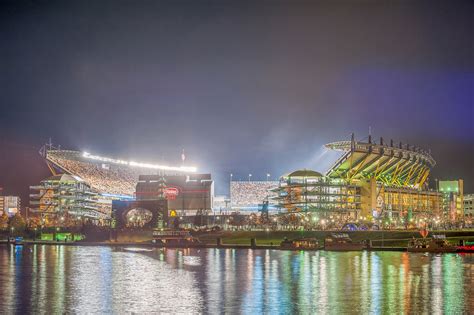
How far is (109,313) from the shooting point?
101ft

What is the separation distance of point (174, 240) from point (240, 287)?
64498 mm

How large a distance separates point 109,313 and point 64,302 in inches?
185

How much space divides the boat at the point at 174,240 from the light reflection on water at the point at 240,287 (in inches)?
1585

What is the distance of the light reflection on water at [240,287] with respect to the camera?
32.7 metres

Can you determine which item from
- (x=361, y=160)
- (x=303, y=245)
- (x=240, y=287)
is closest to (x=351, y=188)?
(x=361, y=160)

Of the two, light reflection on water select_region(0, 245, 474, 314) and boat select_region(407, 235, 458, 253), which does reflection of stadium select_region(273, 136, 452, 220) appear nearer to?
boat select_region(407, 235, 458, 253)

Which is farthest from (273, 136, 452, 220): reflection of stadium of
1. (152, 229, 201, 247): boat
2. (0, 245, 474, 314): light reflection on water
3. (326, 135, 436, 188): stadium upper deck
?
(0, 245, 474, 314): light reflection on water

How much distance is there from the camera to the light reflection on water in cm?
3269

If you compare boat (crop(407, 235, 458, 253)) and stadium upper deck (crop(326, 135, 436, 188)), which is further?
stadium upper deck (crop(326, 135, 436, 188))

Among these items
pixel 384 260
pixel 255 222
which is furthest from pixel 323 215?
pixel 384 260

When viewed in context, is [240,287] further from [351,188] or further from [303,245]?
[351,188]

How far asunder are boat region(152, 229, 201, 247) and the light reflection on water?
40.3 m

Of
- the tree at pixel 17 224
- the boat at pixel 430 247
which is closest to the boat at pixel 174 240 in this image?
the boat at pixel 430 247

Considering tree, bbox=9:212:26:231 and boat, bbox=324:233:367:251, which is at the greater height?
tree, bbox=9:212:26:231
